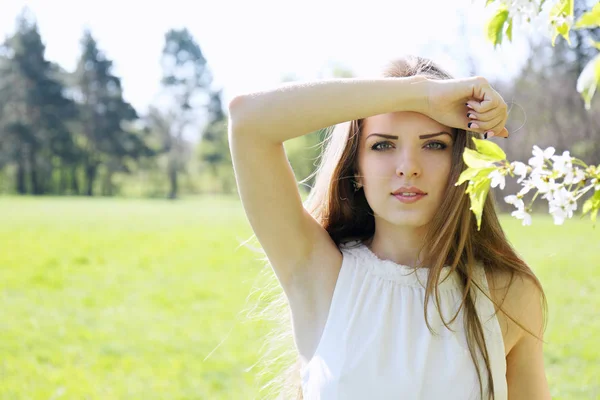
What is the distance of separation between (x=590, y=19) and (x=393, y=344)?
1.12m

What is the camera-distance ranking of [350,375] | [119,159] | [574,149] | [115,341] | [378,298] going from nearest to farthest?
1. [350,375]
2. [378,298]
3. [115,341]
4. [574,149]
5. [119,159]

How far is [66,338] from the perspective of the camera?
18.8ft

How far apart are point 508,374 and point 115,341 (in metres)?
4.60

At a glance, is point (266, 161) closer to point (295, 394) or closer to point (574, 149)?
point (295, 394)

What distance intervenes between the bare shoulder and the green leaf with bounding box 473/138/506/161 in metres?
0.94

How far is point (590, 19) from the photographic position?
74cm

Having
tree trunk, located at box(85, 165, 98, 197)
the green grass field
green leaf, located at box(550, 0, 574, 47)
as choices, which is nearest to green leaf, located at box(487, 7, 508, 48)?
green leaf, located at box(550, 0, 574, 47)

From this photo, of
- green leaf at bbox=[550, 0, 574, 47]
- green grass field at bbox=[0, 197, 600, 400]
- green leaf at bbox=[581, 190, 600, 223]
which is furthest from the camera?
green grass field at bbox=[0, 197, 600, 400]

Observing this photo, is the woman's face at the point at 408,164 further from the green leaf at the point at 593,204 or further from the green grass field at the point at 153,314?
the green leaf at the point at 593,204

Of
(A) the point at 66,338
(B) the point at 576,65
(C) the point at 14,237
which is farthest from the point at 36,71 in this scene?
(A) the point at 66,338

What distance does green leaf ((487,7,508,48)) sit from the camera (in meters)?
1.04

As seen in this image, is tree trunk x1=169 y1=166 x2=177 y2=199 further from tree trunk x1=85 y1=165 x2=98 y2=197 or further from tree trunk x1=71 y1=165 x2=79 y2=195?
tree trunk x1=71 y1=165 x2=79 y2=195

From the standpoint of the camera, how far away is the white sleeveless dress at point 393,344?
1591mm

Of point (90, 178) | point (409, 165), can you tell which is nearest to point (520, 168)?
point (409, 165)
